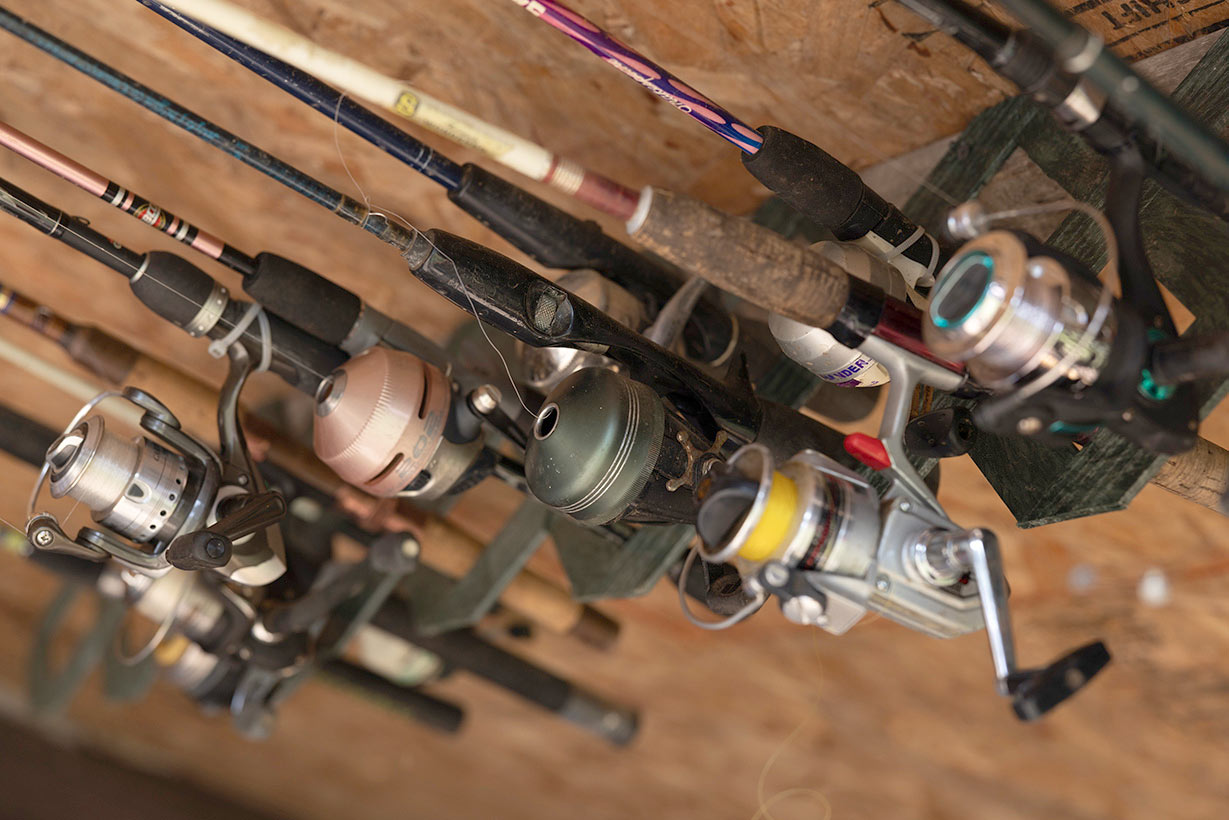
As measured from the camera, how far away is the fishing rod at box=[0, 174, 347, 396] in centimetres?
150

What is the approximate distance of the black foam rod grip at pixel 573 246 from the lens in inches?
61.8

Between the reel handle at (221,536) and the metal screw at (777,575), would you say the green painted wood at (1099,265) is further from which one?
the reel handle at (221,536)

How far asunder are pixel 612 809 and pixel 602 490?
252 centimetres

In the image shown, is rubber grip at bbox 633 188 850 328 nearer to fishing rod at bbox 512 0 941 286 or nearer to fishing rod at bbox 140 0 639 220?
fishing rod at bbox 512 0 941 286

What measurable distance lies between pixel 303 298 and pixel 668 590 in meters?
1.38

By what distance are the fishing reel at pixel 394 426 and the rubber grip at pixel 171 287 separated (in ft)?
0.75

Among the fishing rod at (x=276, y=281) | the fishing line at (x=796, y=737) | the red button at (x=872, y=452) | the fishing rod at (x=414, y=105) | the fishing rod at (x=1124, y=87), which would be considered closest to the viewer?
the fishing rod at (x=1124, y=87)

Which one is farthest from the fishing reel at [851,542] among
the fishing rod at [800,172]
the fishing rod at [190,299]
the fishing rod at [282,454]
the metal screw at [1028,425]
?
the fishing rod at [282,454]

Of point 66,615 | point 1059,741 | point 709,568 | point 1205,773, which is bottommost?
point 66,615

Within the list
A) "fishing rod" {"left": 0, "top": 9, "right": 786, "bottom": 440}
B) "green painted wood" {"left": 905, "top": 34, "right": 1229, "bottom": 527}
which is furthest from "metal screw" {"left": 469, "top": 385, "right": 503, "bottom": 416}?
"green painted wood" {"left": 905, "top": 34, "right": 1229, "bottom": 527}

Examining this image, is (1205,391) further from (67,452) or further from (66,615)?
(66,615)

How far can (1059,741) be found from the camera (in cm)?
256

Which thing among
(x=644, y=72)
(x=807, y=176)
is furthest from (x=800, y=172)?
(x=644, y=72)

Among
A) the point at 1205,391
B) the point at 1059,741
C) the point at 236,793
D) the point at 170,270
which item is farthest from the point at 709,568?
the point at 236,793
